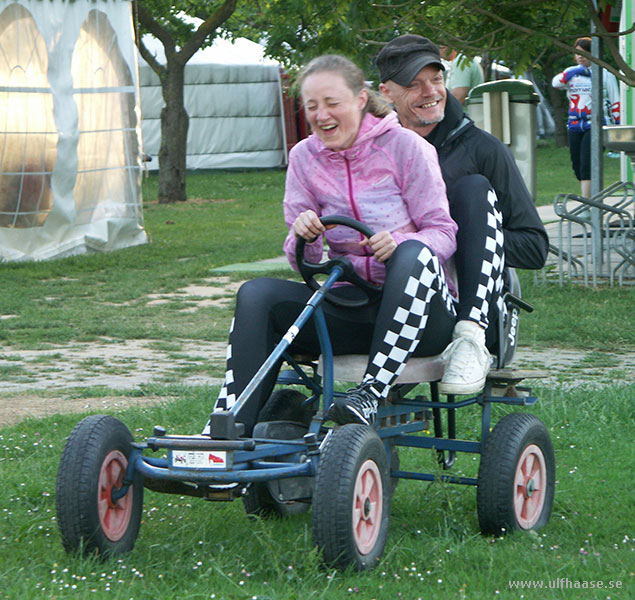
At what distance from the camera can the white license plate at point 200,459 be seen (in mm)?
3111

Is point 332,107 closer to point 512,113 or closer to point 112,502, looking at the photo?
point 112,502

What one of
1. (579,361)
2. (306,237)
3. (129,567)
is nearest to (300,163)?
(306,237)

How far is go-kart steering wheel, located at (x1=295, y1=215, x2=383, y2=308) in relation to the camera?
11.8 ft

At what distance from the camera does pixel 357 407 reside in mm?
3367

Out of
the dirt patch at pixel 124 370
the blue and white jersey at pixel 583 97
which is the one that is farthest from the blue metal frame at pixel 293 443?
the blue and white jersey at pixel 583 97

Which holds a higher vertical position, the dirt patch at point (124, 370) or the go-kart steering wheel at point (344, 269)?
the go-kart steering wheel at point (344, 269)

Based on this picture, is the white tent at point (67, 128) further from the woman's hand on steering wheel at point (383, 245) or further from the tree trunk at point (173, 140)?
the woman's hand on steering wheel at point (383, 245)

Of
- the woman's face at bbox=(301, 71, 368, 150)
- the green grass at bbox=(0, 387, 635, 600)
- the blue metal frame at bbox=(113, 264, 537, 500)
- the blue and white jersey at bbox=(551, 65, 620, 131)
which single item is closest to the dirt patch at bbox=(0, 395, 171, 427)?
the green grass at bbox=(0, 387, 635, 600)

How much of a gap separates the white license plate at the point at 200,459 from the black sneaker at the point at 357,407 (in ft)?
1.34

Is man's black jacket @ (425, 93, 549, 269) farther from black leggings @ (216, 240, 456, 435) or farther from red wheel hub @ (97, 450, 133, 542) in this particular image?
red wheel hub @ (97, 450, 133, 542)

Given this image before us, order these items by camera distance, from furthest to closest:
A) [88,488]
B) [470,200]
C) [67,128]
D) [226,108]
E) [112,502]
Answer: [226,108] < [67,128] < [470,200] < [112,502] < [88,488]

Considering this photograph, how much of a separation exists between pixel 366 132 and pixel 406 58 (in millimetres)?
496

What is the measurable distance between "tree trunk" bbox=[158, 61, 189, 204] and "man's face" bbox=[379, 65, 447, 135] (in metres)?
15.5

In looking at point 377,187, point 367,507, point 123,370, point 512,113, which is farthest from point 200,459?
point 512,113
